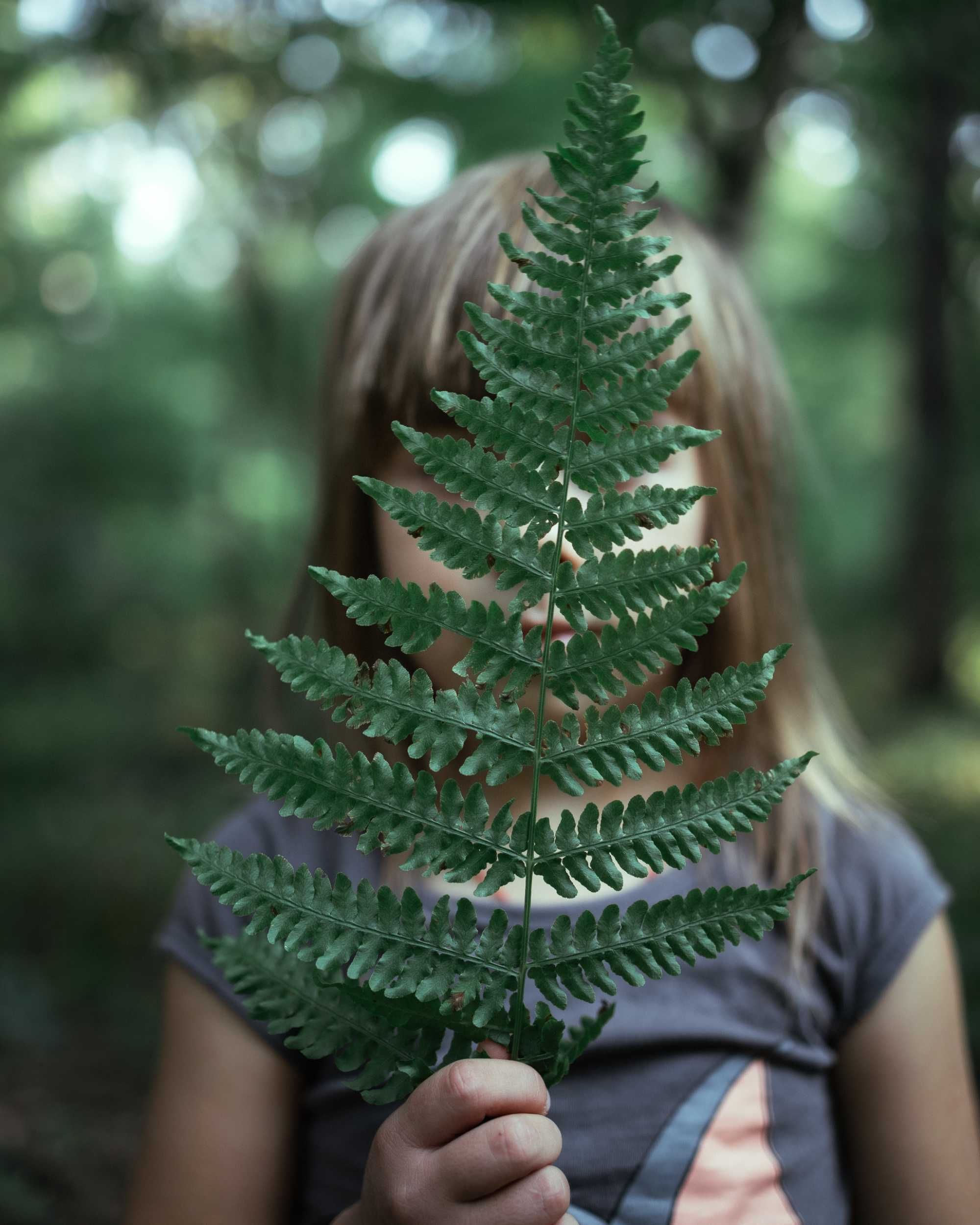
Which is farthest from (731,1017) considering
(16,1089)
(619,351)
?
(16,1089)

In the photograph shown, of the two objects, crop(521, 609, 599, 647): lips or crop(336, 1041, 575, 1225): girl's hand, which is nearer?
crop(336, 1041, 575, 1225): girl's hand

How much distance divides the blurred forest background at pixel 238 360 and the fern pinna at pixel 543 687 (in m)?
1.41

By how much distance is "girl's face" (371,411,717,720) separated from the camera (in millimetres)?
1067

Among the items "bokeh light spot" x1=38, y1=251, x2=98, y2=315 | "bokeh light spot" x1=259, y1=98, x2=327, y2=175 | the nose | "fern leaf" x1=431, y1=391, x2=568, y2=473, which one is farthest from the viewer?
A: "bokeh light spot" x1=38, y1=251, x2=98, y2=315

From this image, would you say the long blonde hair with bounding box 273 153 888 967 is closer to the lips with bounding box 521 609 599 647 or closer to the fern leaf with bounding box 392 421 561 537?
the lips with bounding box 521 609 599 647

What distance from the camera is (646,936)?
604 mm

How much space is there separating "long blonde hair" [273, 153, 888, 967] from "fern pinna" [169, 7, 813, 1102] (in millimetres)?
631

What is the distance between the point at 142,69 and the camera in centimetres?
317

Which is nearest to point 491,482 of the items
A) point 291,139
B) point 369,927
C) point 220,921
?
point 369,927

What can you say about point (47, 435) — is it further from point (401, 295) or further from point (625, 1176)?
point (625, 1176)

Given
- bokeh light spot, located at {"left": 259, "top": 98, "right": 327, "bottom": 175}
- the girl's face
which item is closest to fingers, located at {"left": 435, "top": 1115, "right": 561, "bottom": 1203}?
the girl's face

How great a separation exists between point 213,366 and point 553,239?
7.84 metres

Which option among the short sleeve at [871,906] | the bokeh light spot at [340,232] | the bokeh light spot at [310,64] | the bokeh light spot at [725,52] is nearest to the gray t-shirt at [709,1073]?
the short sleeve at [871,906]

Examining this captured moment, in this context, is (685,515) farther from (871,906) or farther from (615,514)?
(871,906)
